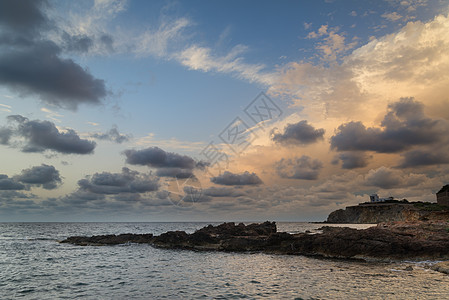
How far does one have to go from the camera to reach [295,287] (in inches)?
925

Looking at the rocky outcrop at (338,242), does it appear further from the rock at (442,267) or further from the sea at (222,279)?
the rock at (442,267)

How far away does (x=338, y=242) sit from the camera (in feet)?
134

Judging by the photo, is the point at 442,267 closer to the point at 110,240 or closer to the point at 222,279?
the point at 222,279

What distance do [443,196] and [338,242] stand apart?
96.4 meters

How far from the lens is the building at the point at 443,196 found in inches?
4133

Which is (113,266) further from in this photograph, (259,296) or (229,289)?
(259,296)

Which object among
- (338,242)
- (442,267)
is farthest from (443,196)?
(442,267)

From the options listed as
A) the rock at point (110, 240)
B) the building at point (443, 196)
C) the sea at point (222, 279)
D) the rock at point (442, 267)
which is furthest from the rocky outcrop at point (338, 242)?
the building at point (443, 196)

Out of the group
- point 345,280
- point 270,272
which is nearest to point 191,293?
point 270,272

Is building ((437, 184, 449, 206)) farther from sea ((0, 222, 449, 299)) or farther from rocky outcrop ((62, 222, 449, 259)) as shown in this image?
sea ((0, 222, 449, 299))

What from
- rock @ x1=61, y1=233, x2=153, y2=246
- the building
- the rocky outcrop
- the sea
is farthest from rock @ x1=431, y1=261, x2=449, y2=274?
the building

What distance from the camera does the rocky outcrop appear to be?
35216 millimetres

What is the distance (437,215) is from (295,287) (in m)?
65.5

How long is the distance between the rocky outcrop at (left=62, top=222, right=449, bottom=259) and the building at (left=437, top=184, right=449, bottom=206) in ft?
240
